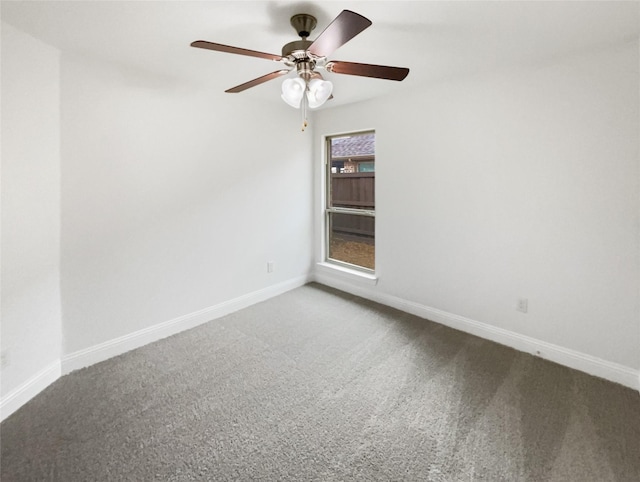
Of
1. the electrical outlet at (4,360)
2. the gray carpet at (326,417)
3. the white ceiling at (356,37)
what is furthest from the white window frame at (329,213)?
the electrical outlet at (4,360)

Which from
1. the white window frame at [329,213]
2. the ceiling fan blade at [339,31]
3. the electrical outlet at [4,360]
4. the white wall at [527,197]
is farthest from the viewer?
the white window frame at [329,213]

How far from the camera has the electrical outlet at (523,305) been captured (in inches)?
101

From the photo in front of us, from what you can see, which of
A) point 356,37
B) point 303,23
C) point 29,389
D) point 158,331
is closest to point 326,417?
point 158,331

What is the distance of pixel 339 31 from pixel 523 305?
2.48 meters

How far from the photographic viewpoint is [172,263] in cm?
286

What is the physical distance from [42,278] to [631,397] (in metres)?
3.95

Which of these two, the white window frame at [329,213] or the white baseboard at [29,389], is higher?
the white window frame at [329,213]

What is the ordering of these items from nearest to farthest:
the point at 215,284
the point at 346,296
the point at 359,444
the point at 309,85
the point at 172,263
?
the point at 359,444
the point at 309,85
the point at 172,263
the point at 215,284
the point at 346,296

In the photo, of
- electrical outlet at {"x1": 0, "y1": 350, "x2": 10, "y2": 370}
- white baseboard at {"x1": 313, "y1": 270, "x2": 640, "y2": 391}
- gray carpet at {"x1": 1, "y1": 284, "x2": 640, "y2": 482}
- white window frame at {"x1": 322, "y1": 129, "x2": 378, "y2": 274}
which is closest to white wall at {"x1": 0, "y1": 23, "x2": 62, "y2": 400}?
electrical outlet at {"x1": 0, "y1": 350, "x2": 10, "y2": 370}

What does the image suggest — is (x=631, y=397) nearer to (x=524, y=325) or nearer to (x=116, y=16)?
(x=524, y=325)

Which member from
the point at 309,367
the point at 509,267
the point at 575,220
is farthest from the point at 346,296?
the point at 575,220

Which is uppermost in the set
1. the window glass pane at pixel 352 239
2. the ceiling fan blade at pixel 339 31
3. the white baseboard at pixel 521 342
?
the ceiling fan blade at pixel 339 31

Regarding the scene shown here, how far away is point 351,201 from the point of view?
4055 mm

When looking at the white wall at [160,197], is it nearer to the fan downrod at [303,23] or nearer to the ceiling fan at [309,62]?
the ceiling fan at [309,62]
